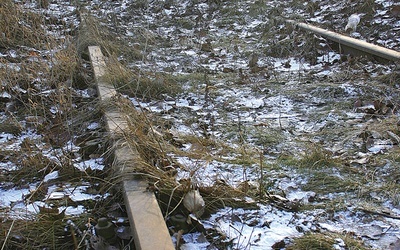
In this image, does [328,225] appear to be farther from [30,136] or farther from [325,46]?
[325,46]

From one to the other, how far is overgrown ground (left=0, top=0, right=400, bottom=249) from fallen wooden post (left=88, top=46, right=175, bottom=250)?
78 millimetres

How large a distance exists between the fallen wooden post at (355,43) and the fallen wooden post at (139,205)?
2.81m

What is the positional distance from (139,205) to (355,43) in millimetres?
3666

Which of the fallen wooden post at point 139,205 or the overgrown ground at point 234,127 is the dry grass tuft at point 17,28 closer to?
the overgrown ground at point 234,127

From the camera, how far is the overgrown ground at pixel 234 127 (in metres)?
2.34

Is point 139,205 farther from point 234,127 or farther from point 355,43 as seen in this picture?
point 355,43

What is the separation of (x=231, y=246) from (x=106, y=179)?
864 mm

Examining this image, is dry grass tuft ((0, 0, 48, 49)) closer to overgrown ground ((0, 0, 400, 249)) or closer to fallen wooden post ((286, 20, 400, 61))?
overgrown ground ((0, 0, 400, 249))

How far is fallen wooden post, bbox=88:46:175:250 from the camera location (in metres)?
1.94

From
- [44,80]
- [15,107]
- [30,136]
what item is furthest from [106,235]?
[44,80]

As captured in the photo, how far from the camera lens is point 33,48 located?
17.8 feet

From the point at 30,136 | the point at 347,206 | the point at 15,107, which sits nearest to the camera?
the point at 347,206

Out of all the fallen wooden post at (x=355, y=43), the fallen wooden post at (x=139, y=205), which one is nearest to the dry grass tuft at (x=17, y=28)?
the fallen wooden post at (x=139, y=205)

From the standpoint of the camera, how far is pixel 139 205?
2225 mm
